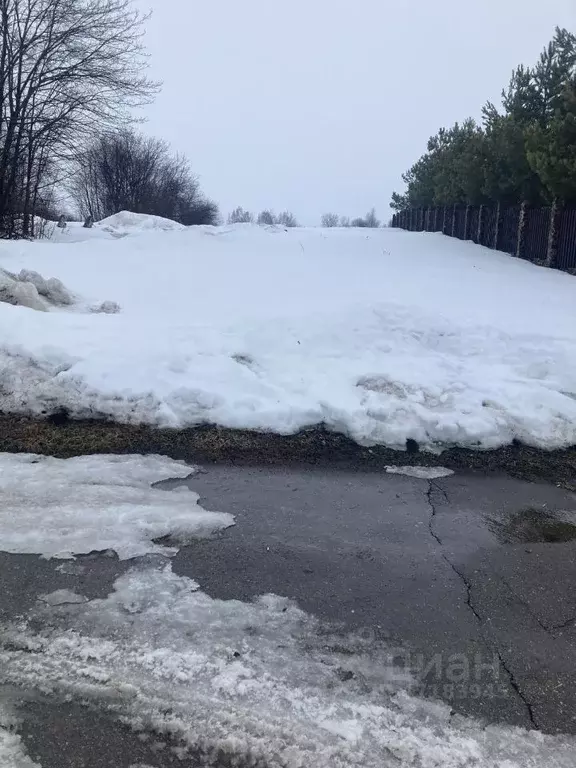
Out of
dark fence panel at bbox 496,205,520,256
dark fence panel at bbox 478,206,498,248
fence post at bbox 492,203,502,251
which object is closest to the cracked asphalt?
dark fence panel at bbox 496,205,520,256

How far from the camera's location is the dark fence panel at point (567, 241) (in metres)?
16.9

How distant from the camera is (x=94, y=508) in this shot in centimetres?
409

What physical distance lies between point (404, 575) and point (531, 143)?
663 inches

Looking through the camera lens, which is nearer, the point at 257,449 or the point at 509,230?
the point at 257,449

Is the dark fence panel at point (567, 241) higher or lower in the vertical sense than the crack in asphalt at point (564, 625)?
higher

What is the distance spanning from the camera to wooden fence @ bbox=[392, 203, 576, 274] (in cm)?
1727

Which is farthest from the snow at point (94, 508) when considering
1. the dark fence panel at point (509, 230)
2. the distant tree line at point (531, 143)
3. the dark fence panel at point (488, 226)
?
the dark fence panel at point (488, 226)

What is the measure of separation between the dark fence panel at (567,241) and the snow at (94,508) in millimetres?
15698

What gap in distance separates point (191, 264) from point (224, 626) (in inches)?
514

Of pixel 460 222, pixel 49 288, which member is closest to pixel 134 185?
pixel 460 222

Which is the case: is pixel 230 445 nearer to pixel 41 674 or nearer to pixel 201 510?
pixel 201 510

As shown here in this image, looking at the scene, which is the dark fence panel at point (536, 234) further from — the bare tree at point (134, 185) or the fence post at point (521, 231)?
the bare tree at point (134, 185)

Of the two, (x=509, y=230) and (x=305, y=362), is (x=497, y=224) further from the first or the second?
(x=305, y=362)

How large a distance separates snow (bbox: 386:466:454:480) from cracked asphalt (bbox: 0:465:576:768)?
0.27 ft
